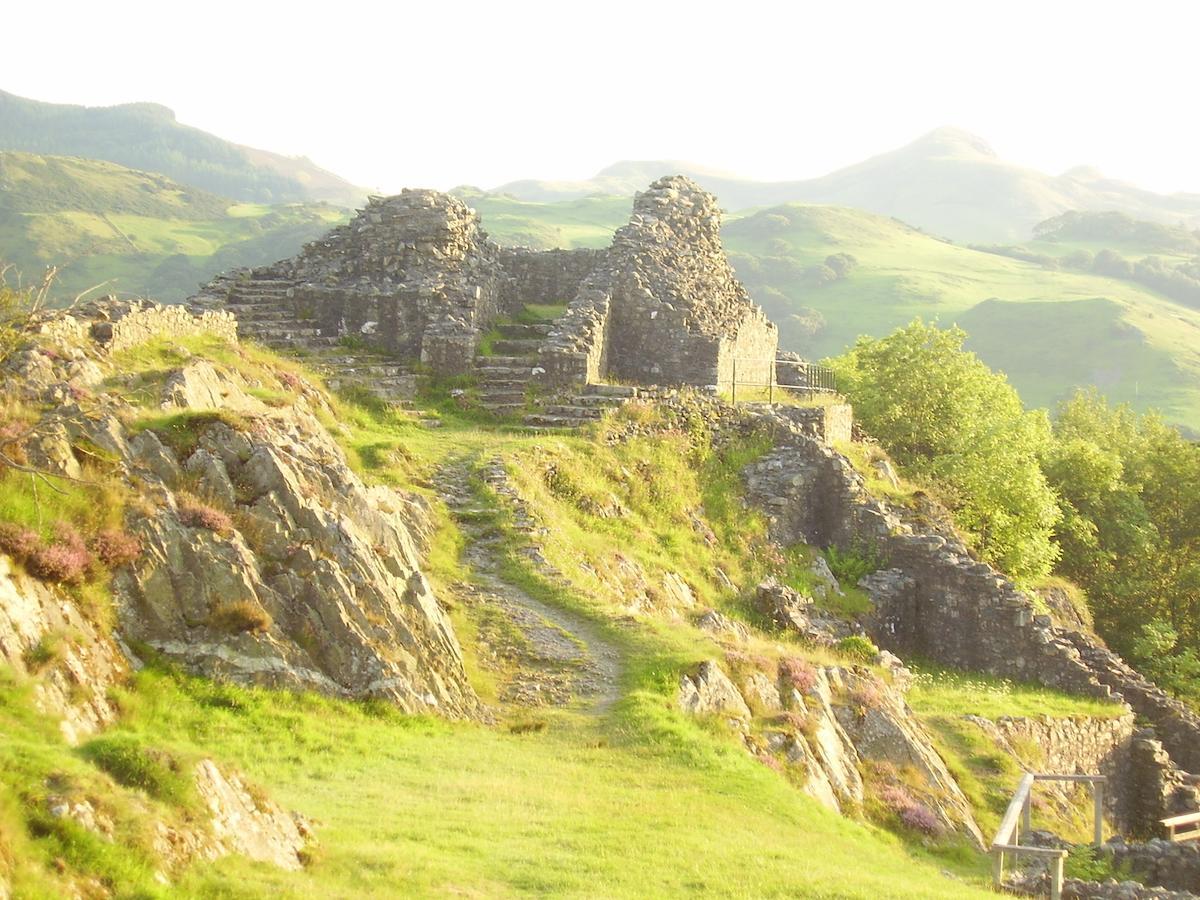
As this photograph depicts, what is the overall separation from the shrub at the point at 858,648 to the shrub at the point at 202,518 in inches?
565

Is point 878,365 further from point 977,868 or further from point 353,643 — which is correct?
point 353,643

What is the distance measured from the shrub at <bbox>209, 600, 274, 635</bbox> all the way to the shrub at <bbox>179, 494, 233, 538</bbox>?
3.81 ft

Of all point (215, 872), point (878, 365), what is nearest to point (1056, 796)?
point (215, 872)

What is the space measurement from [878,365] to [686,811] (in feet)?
108

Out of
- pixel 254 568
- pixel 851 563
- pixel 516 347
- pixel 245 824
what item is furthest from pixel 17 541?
pixel 516 347

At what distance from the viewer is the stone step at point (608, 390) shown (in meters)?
32.2

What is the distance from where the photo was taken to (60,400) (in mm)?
17453

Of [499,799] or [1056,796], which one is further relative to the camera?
[1056,796]

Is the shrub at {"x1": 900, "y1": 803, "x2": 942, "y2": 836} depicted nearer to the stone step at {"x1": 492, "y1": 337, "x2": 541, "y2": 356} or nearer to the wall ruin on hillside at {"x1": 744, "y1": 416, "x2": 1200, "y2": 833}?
the wall ruin on hillside at {"x1": 744, "y1": 416, "x2": 1200, "y2": 833}

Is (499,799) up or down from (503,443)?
down

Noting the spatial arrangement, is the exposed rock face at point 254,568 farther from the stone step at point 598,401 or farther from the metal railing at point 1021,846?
the stone step at point 598,401

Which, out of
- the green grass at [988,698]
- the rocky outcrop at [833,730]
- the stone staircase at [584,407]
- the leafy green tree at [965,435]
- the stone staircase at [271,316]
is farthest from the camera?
the leafy green tree at [965,435]

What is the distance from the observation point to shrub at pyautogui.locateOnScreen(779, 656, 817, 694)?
20.6 meters

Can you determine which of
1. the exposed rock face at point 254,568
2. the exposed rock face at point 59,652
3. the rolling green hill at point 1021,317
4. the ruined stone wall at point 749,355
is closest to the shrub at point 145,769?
the exposed rock face at point 59,652
